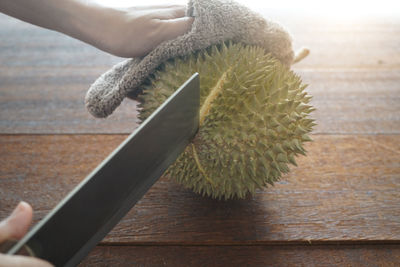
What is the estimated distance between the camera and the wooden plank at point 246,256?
0.48 meters

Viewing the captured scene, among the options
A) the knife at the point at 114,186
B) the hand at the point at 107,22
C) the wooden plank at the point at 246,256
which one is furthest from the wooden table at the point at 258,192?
the hand at the point at 107,22

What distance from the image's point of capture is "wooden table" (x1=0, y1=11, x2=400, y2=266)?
19.6 inches

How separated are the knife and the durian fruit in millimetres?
36

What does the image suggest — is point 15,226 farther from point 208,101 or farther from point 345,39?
point 345,39

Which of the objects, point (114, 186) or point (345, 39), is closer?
point (114, 186)

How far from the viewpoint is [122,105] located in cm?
84

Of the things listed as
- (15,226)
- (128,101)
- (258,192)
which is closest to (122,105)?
(128,101)

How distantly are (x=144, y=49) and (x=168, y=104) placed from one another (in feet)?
0.62

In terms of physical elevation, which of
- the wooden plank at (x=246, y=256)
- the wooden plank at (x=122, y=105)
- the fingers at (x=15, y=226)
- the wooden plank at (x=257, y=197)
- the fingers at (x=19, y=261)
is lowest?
the wooden plank at (x=246, y=256)

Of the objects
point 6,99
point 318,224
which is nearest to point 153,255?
point 318,224

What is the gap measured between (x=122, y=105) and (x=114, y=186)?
504 millimetres

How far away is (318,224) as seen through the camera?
531 millimetres

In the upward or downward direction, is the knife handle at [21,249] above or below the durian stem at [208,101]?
below

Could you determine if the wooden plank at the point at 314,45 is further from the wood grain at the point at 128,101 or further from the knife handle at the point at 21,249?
the knife handle at the point at 21,249
